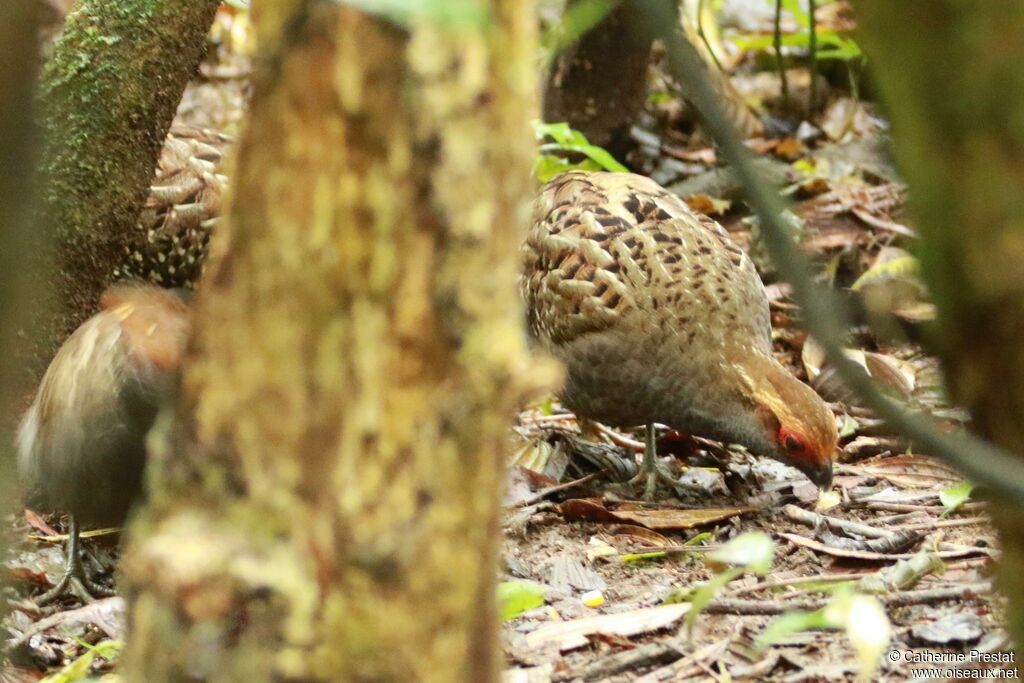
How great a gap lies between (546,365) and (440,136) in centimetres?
39

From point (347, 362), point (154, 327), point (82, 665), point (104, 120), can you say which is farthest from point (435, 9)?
point (104, 120)

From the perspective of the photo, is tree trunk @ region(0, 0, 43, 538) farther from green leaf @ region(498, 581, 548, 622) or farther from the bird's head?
the bird's head

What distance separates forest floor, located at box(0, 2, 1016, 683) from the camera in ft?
10.5

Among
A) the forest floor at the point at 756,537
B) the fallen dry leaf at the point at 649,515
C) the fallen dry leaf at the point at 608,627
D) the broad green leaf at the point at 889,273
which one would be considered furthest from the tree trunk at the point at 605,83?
the fallen dry leaf at the point at 608,627

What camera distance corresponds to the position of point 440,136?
1.68 meters

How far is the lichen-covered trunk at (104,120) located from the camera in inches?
179

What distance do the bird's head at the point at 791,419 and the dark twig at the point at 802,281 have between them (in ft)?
9.91

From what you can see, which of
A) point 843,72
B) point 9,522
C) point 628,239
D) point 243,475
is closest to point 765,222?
point 243,475

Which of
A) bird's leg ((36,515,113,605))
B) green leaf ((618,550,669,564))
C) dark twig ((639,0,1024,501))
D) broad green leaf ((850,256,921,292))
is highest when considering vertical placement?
dark twig ((639,0,1024,501))

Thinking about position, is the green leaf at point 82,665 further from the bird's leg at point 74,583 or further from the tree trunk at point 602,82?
the tree trunk at point 602,82

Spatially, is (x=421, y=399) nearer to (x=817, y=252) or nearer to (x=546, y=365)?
(x=546, y=365)

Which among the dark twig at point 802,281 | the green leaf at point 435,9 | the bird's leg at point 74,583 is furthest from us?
the bird's leg at point 74,583

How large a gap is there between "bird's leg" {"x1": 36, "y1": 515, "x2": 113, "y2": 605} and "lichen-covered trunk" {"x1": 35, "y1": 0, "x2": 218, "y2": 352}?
0.67 metres

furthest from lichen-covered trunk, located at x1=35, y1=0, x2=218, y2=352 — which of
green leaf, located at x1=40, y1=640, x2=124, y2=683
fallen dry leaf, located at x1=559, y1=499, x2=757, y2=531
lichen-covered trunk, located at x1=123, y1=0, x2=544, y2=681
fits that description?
lichen-covered trunk, located at x1=123, y1=0, x2=544, y2=681
